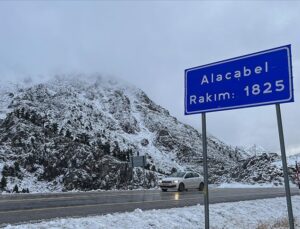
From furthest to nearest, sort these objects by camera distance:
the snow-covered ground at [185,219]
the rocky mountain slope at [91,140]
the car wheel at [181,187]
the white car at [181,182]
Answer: the rocky mountain slope at [91,140], the car wheel at [181,187], the white car at [181,182], the snow-covered ground at [185,219]

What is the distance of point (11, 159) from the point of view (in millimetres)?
53156

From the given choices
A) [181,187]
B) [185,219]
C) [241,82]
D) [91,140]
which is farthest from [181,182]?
[91,140]

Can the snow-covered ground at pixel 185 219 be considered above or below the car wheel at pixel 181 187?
below

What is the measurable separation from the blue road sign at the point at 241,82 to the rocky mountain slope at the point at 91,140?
38633 mm

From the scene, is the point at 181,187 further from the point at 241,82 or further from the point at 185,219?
the point at 241,82

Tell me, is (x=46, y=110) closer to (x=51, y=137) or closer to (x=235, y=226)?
(x=51, y=137)

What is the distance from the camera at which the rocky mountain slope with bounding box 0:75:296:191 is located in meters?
53.5

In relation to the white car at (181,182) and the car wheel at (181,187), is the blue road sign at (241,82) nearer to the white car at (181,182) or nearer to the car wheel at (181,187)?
the white car at (181,182)

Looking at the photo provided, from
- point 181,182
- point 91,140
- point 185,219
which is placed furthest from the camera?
point 91,140

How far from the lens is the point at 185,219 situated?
14062 mm

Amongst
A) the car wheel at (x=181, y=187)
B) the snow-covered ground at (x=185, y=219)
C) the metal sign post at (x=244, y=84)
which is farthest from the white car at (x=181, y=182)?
the metal sign post at (x=244, y=84)

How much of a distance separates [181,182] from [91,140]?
36216 millimetres

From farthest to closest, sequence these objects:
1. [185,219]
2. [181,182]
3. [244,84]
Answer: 1. [181,182]
2. [185,219]
3. [244,84]

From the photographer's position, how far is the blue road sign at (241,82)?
7.91 m
